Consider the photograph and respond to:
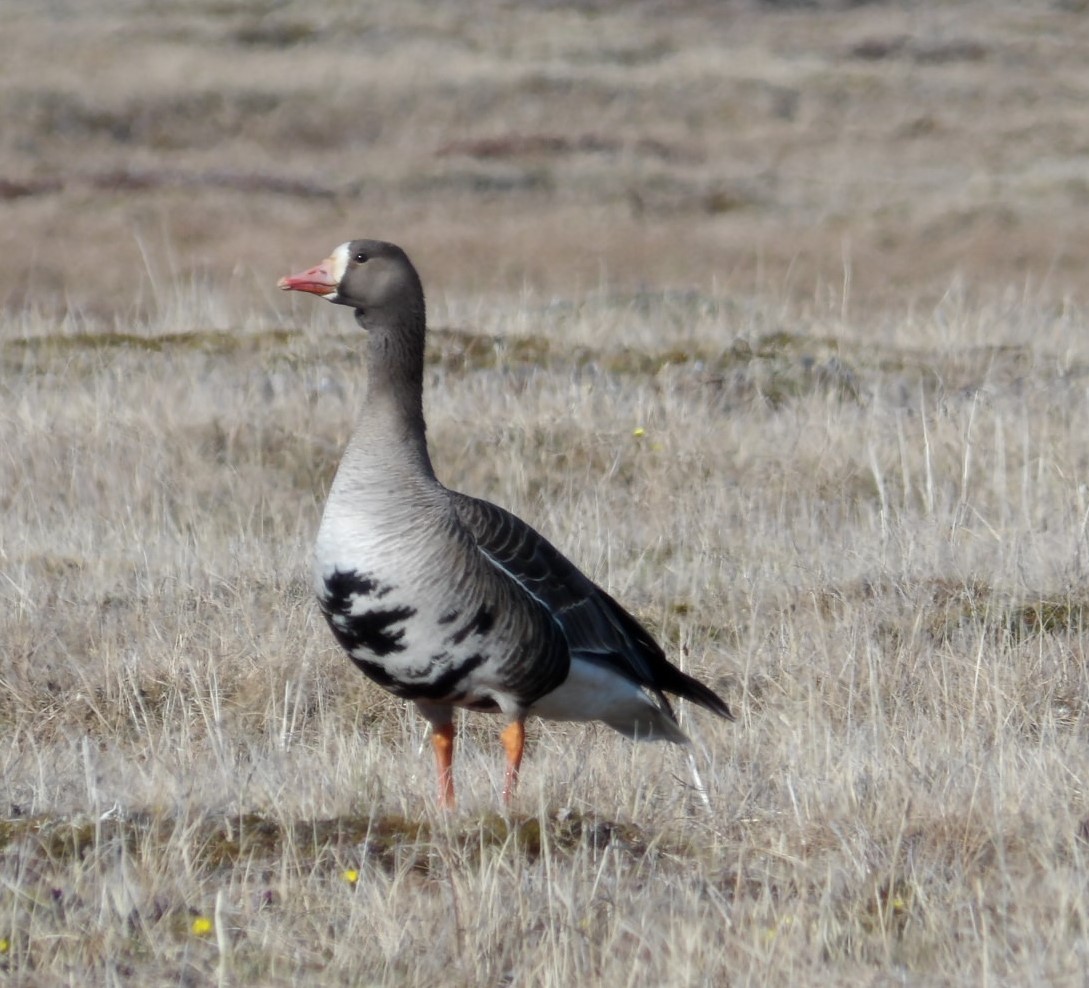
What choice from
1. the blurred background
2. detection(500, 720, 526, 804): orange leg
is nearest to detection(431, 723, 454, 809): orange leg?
detection(500, 720, 526, 804): orange leg

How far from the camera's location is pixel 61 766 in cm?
532

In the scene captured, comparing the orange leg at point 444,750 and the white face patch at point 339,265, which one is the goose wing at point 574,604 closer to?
the orange leg at point 444,750

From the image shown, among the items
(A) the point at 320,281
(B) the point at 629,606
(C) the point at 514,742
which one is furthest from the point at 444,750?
(B) the point at 629,606

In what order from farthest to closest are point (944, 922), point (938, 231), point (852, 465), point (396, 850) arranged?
point (938, 231), point (852, 465), point (396, 850), point (944, 922)

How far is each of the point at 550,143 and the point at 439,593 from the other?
3576cm

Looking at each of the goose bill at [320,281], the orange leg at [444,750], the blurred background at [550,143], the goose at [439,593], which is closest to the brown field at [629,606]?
the orange leg at [444,750]

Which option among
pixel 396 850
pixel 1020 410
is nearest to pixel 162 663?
pixel 396 850

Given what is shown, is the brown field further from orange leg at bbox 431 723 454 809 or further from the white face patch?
the white face patch

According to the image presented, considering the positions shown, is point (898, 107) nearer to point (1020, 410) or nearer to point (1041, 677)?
point (1020, 410)

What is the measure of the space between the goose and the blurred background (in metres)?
8.95

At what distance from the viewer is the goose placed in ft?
16.1

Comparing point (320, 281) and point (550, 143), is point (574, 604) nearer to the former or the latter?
point (320, 281)

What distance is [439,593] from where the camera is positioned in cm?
493

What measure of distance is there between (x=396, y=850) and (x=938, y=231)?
88.3ft
